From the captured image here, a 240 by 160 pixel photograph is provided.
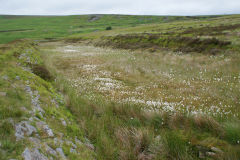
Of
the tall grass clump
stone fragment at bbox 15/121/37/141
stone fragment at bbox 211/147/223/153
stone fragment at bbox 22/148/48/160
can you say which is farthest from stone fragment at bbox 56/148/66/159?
the tall grass clump

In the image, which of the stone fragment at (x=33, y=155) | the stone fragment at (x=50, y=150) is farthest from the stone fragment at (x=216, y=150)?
the stone fragment at (x=33, y=155)

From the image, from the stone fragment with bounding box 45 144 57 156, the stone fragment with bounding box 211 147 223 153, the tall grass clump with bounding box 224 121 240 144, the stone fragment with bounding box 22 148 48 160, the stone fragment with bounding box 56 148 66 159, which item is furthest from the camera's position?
the tall grass clump with bounding box 224 121 240 144

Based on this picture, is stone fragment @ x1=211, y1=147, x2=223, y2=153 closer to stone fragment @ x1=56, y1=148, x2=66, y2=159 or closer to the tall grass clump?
the tall grass clump

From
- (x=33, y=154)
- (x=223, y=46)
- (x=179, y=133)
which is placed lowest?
(x=179, y=133)

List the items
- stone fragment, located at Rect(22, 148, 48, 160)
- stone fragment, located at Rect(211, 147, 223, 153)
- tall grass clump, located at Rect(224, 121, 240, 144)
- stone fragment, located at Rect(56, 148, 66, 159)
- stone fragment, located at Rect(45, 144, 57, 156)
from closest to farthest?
stone fragment, located at Rect(22, 148, 48, 160) < stone fragment, located at Rect(45, 144, 57, 156) < stone fragment, located at Rect(56, 148, 66, 159) < stone fragment, located at Rect(211, 147, 223, 153) < tall grass clump, located at Rect(224, 121, 240, 144)

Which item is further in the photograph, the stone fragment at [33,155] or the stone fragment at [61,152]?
the stone fragment at [61,152]

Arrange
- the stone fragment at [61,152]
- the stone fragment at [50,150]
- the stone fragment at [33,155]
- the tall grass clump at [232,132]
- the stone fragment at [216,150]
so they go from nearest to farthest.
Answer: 1. the stone fragment at [33,155]
2. the stone fragment at [50,150]
3. the stone fragment at [61,152]
4. the stone fragment at [216,150]
5. the tall grass clump at [232,132]

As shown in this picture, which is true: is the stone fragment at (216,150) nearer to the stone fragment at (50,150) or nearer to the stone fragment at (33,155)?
the stone fragment at (50,150)

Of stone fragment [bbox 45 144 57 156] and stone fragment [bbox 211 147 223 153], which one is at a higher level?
stone fragment [bbox 45 144 57 156]

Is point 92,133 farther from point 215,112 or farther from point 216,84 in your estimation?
point 216,84

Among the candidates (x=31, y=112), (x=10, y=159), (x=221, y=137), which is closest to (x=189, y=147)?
(x=221, y=137)

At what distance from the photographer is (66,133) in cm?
495

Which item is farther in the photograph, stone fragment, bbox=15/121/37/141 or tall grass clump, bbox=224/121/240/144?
tall grass clump, bbox=224/121/240/144

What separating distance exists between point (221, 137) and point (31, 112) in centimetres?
582
